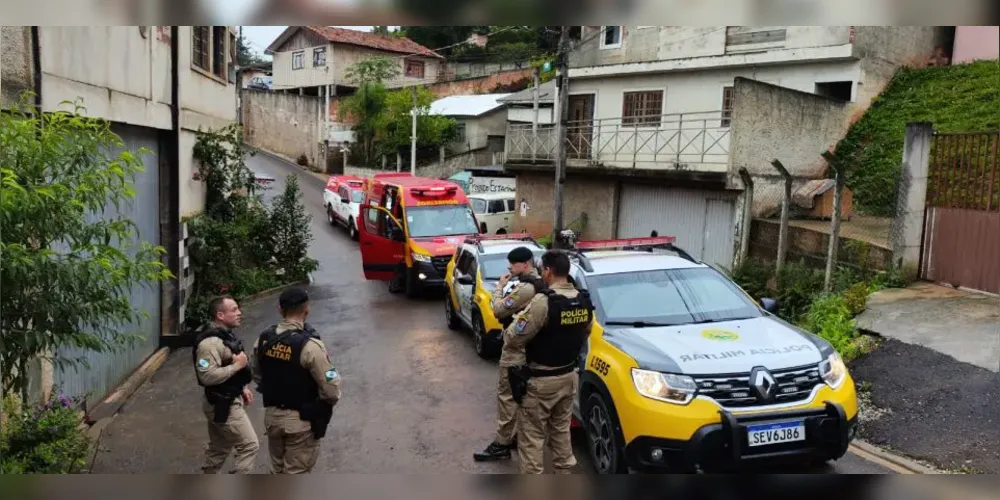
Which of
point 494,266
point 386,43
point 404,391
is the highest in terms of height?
point 386,43

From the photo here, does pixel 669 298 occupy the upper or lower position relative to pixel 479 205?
lower

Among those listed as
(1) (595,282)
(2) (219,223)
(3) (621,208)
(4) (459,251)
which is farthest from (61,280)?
(3) (621,208)

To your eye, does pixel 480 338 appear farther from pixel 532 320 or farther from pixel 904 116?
pixel 904 116

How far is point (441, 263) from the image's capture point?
14.6m

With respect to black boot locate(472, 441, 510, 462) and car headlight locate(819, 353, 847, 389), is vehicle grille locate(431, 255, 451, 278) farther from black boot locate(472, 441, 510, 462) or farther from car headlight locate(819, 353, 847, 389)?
car headlight locate(819, 353, 847, 389)

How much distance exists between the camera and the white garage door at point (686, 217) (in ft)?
50.6

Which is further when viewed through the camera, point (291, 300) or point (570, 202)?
point (570, 202)

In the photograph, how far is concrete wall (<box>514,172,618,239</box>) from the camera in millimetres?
19448

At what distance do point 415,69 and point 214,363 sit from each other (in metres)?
40.1

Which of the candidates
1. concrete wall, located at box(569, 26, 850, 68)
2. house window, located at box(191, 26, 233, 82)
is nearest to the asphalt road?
house window, located at box(191, 26, 233, 82)

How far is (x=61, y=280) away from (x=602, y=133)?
1844 cm

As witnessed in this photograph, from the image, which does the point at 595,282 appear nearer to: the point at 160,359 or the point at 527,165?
the point at 160,359

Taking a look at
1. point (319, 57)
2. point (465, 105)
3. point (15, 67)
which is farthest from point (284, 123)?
point (15, 67)

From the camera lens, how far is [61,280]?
356cm
